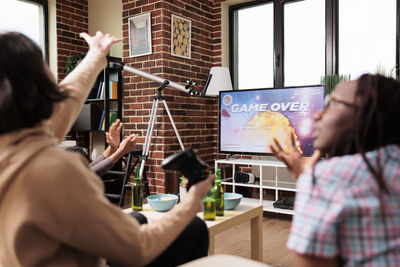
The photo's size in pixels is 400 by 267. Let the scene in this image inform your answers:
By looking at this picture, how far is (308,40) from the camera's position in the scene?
395 centimetres

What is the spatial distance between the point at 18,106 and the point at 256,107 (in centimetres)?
272

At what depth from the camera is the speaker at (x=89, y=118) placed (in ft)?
13.2

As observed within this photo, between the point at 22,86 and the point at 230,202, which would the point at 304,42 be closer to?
the point at 230,202

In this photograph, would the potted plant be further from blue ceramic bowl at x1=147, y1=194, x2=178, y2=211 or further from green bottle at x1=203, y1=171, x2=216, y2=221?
green bottle at x1=203, y1=171, x2=216, y2=221

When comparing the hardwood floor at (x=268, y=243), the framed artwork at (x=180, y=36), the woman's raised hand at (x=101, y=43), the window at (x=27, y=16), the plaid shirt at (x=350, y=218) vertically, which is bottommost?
the hardwood floor at (x=268, y=243)

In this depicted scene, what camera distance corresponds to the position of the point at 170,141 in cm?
378

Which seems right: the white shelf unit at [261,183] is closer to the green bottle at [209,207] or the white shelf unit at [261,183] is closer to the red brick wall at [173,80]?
the red brick wall at [173,80]

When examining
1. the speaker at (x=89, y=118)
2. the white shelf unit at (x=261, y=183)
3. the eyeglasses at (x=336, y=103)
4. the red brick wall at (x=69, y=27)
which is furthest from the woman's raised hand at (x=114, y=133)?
the red brick wall at (x=69, y=27)

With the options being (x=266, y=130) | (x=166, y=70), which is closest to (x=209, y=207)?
(x=266, y=130)

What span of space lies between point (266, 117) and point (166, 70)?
1205 mm

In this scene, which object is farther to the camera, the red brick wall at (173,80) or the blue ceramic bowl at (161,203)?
the red brick wall at (173,80)

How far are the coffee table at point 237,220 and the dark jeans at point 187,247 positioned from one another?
0.55 feet

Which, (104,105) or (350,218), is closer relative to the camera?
(350,218)

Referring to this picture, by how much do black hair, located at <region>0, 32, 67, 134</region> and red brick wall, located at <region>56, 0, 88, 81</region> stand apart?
150 inches
